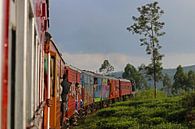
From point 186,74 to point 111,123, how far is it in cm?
4058

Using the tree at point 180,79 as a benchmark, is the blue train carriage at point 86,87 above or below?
below

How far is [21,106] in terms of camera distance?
2.48 m

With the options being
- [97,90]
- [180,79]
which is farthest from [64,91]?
[180,79]

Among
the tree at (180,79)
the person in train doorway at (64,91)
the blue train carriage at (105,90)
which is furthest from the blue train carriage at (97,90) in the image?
the tree at (180,79)

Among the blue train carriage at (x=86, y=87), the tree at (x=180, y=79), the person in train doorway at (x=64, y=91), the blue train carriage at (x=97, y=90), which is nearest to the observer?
the person in train doorway at (x=64, y=91)

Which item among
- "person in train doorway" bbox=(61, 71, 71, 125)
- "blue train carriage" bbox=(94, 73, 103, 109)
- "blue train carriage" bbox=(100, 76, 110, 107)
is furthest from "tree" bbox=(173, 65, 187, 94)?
"person in train doorway" bbox=(61, 71, 71, 125)

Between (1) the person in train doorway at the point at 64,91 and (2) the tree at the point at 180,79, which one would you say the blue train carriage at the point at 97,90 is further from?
(2) the tree at the point at 180,79

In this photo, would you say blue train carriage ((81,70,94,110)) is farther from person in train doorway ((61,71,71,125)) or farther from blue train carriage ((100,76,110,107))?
person in train doorway ((61,71,71,125))

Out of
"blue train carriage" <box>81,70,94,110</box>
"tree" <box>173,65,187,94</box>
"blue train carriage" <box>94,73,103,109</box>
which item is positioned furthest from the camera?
"tree" <box>173,65,187,94</box>

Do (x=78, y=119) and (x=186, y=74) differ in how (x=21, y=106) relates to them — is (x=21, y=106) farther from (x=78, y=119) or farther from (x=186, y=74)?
(x=186, y=74)

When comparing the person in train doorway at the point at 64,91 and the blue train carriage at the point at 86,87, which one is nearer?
the person in train doorway at the point at 64,91

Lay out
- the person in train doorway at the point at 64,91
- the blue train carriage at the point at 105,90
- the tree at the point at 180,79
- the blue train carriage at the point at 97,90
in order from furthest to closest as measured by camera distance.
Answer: the tree at the point at 180,79
the blue train carriage at the point at 105,90
the blue train carriage at the point at 97,90
the person in train doorway at the point at 64,91

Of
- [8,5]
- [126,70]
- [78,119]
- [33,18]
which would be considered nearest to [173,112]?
[78,119]

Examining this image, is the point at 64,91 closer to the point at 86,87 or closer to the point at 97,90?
the point at 86,87
